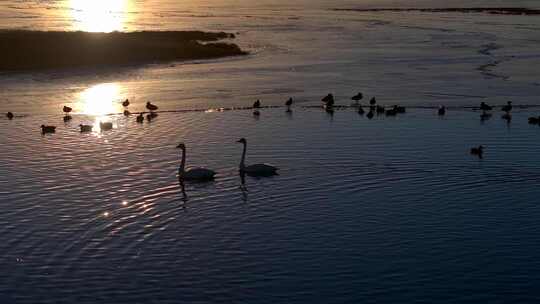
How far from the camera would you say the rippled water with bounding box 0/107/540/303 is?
1866cm

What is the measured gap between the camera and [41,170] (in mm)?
29328

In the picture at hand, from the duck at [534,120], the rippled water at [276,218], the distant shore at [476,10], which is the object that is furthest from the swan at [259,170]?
the distant shore at [476,10]

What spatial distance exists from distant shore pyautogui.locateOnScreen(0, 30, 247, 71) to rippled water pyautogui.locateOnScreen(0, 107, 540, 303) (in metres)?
28.8

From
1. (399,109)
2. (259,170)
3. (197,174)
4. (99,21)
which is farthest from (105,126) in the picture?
(99,21)

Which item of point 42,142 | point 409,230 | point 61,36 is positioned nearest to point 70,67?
point 61,36

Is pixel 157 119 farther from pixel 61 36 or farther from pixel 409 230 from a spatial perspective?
pixel 61 36

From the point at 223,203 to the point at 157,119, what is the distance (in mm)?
15644

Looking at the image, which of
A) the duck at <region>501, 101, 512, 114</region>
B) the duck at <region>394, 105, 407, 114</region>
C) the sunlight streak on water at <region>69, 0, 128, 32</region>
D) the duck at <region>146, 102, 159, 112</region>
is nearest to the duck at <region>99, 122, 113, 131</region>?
the duck at <region>146, 102, 159, 112</region>

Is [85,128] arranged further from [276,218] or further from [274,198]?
[276,218]

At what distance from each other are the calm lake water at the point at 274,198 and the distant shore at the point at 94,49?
10277mm

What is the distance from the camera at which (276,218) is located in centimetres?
2367

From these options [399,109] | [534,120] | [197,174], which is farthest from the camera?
[399,109]

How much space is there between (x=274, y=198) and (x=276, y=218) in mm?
2258

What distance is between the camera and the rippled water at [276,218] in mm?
18656
